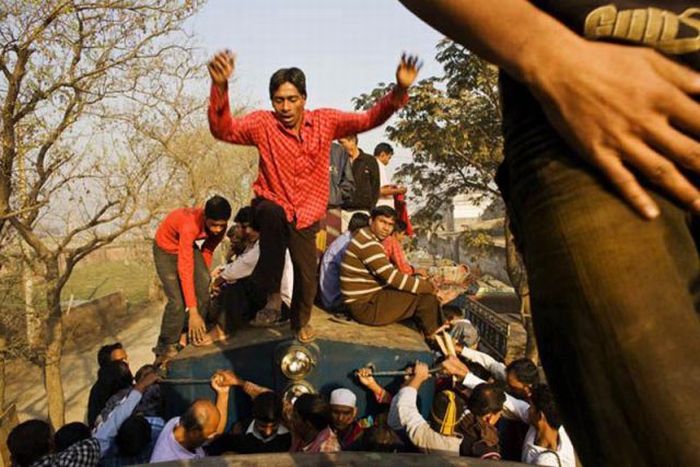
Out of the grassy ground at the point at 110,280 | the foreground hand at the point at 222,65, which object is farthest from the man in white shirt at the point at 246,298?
the grassy ground at the point at 110,280

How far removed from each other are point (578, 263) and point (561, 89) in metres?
0.24

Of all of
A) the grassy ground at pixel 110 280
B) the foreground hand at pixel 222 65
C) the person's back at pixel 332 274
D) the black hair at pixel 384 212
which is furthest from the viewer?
the grassy ground at pixel 110 280

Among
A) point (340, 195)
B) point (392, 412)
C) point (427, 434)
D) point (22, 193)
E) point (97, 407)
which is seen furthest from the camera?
point (22, 193)

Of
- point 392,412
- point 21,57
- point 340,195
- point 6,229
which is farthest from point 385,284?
point 6,229

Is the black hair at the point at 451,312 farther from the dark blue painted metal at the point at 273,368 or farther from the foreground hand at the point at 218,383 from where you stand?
the foreground hand at the point at 218,383

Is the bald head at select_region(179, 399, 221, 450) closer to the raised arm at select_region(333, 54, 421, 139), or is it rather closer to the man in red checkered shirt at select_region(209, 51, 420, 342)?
the man in red checkered shirt at select_region(209, 51, 420, 342)

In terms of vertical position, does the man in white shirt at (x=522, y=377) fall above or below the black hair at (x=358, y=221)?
below

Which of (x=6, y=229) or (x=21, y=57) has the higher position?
(x=21, y=57)

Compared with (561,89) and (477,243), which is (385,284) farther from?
(477,243)

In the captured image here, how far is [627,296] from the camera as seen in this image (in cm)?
86

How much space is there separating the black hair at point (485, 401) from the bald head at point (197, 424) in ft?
5.86

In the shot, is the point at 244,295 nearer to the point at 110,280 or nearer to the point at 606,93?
the point at 606,93

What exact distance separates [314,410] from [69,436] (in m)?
1.64

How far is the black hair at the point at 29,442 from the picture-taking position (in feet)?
13.1
